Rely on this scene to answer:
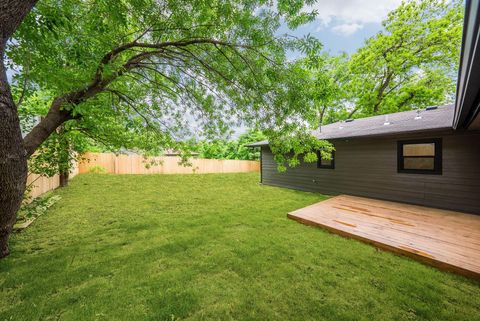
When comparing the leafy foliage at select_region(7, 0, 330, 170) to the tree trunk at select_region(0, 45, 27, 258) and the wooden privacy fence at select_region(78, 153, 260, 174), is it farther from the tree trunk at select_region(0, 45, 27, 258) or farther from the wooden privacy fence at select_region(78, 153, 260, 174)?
the wooden privacy fence at select_region(78, 153, 260, 174)

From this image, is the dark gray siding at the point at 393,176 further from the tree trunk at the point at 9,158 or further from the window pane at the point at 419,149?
the tree trunk at the point at 9,158

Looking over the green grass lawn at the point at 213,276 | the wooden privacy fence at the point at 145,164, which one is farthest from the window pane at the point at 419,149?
the wooden privacy fence at the point at 145,164

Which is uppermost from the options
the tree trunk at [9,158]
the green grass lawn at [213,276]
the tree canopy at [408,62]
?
the tree canopy at [408,62]

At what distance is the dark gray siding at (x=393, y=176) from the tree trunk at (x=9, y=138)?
832cm

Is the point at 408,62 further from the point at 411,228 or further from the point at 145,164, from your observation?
the point at 145,164

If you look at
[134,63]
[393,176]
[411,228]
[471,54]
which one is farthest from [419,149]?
[134,63]

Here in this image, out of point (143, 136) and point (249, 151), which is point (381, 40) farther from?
point (143, 136)

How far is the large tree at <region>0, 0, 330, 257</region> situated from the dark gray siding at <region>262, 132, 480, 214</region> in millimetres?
4951

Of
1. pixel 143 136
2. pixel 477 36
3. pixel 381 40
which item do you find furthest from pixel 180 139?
pixel 381 40

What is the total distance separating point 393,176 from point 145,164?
1083 centimetres

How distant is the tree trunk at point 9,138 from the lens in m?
1.64

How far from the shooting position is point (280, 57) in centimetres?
299

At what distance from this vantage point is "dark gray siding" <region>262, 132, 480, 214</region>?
16.4 feet

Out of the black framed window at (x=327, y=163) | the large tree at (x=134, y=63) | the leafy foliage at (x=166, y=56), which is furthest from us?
the black framed window at (x=327, y=163)
